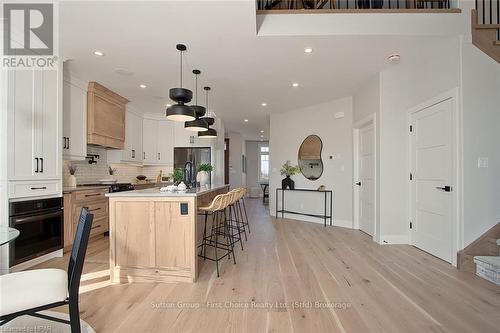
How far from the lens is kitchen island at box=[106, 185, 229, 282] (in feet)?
8.63

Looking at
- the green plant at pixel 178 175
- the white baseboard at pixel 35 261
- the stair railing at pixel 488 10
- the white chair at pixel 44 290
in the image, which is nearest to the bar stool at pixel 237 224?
the green plant at pixel 178 175

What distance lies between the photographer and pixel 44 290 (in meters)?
1.43

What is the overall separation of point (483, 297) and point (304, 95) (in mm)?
4044

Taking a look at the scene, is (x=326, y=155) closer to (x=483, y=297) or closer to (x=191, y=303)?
(x=483, y=297)

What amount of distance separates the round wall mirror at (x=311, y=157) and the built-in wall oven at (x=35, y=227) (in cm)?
478

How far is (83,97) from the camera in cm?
429

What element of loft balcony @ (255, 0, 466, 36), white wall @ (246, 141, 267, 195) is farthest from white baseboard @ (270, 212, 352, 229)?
white wall @ (246, 141, 267, 195)

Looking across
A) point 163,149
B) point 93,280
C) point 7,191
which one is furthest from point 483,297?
point 163,149

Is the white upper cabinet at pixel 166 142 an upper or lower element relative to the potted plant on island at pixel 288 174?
upper

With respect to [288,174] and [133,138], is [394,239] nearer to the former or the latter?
[288,174]

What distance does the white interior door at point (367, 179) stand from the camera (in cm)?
443

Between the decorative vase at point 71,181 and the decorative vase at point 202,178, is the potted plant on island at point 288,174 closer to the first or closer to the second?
the decorative vase at point 202,178

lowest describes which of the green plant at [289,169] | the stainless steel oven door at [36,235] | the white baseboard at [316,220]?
the white baseboard at [316,220]

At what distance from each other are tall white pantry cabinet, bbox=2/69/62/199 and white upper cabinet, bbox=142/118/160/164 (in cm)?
298
